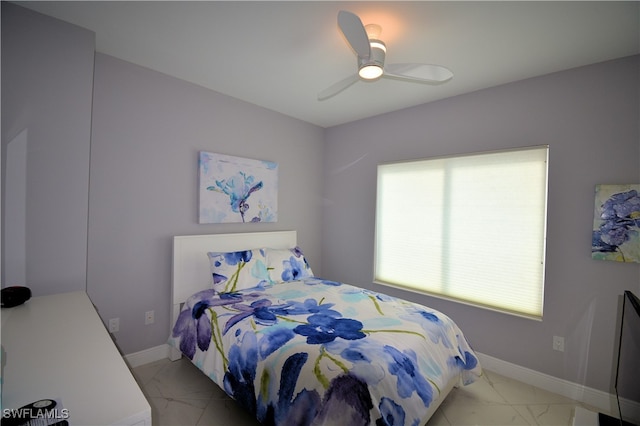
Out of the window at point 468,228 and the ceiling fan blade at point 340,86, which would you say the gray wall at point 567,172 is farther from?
the ceiling fan blade at point 340,86

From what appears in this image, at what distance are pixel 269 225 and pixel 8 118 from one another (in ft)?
7.38

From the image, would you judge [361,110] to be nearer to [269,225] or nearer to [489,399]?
[269,225]

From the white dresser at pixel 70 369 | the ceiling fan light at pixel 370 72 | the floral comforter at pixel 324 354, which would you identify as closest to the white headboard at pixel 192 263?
the floral comforter at pixel 324 354

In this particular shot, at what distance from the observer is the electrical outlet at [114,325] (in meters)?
2.33

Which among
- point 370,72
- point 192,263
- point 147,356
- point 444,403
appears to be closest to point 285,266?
point 192,263

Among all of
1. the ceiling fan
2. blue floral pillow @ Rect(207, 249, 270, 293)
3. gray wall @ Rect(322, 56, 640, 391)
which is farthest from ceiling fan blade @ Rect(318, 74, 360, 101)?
blue floral pillow @ Rect(207, 249, 270, 293)

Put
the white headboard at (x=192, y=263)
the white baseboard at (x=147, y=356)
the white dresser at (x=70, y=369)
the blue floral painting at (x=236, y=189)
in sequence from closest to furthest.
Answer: the white dresser at (x=70, y=369) < the white baseboard at (x=147, y=356) < the white headboard at (x=192, y=263) < the blue floral painting at (x=236, y=189)

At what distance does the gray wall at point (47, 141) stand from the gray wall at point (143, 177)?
323 millimetres

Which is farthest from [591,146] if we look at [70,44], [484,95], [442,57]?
[70,44]

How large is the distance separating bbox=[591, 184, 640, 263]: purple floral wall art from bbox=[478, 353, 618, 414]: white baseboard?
3.31 ft

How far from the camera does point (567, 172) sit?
7.47 feet

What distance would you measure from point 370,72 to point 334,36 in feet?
1.29

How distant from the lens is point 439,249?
9.70ft

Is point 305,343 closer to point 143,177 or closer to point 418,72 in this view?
point 418,72
